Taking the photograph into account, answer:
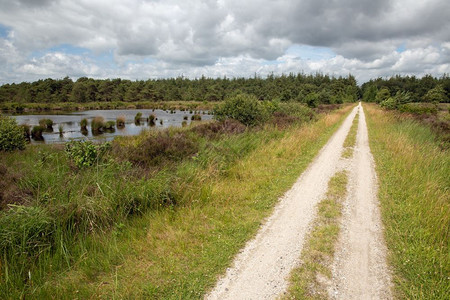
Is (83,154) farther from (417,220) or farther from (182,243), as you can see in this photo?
(417,220)

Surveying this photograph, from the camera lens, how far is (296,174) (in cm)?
770

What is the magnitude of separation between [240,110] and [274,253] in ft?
39.2

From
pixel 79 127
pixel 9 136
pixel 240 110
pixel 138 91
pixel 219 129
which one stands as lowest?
pixel 79 127

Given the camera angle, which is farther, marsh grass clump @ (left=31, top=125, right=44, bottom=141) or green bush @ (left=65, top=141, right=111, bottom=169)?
marsh grass clump @ (left=31, top=125, right=44, bottom=141)

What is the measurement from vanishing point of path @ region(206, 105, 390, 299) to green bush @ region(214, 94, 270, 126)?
9118 mm

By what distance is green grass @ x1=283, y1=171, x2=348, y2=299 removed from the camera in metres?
3.07

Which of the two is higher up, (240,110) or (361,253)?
(240,110)

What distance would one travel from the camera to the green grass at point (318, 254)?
307cm

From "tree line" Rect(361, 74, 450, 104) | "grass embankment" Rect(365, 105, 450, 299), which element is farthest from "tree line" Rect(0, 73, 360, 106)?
"grass embankment" Rect(365, 105, 450, 299)

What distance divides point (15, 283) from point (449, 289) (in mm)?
5849

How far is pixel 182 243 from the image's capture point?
4.03 m

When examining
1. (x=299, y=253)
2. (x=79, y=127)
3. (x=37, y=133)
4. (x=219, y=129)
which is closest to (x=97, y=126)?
(x=79, y=127)

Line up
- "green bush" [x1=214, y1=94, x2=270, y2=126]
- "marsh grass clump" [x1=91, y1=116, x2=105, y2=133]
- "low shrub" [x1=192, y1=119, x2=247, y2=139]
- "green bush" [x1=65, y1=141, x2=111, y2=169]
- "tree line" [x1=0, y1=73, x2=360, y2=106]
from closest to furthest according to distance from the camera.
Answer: "green bush" [x1=65, y1=141, x2=111, y2=169], "low shrub" [x1=192, y1=119, x2=247, y2=139], "green bush" [x1=214, y1=94, x2=270, y2=126], "marsh grass clump" [x1=91, y1=116, x2=105, y2=133], "tree line" [x1=0, y1=73, x2=360, y2=106]

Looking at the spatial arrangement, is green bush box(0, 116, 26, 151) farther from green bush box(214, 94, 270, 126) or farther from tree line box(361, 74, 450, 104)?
tree line box(361, 74, 450, 104)
